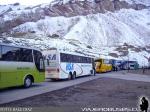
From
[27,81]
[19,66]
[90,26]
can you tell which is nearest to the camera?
[19,66]

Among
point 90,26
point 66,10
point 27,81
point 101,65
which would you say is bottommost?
point 27,81

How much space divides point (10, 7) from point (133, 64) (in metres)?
97.5

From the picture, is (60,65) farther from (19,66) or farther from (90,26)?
(90,26)

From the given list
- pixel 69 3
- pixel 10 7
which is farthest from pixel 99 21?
pixel 10 7

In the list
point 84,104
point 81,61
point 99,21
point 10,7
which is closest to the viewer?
point 84,104

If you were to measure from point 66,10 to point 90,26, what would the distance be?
21833 millimetres

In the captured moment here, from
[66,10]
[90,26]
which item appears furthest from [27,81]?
[66,10]

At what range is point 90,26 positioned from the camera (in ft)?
368

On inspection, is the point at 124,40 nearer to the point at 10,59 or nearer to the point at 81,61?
the point at 81,61

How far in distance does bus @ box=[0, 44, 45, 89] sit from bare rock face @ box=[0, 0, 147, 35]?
93.7 meters

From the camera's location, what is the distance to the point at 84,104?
13.2 m

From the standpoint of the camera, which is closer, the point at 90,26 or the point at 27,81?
the point at 27,81

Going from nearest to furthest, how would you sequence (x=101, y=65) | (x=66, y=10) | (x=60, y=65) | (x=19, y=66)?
1. (x=19, y=66)
2. (x=60, y=65)
3. (x=101, y=65)
4. (x=66, y=10)

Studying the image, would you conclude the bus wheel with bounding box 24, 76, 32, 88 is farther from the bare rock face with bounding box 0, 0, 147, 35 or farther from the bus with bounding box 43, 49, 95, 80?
the bare rock face with bounding box 0, 0, 147, 35
